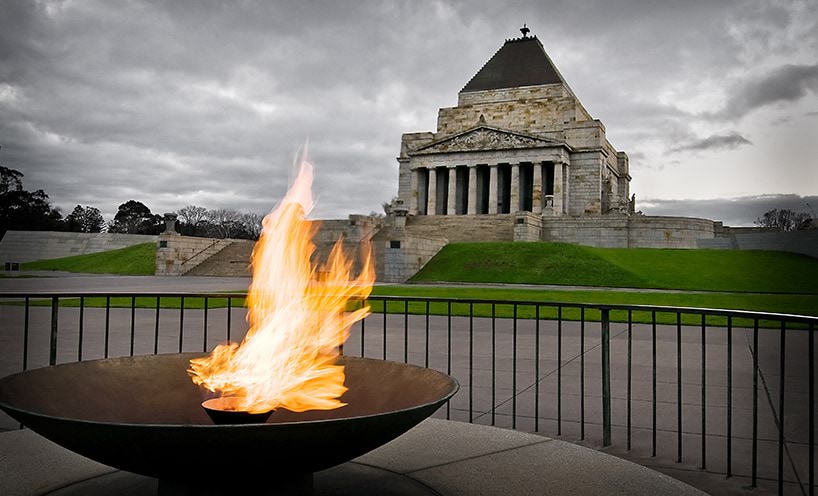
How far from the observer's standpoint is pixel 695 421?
21.9ft

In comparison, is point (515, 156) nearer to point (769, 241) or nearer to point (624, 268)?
point (769, 241)

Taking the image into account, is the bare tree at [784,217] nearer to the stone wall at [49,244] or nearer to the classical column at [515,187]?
the classical column at [515,187]

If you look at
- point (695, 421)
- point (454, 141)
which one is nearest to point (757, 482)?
point (695, 421)

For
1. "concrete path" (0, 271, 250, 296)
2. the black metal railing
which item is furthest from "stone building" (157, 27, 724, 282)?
the black metal railing

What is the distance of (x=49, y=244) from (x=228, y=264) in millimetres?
27498

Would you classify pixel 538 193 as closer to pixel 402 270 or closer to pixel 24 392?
pixel 402 270

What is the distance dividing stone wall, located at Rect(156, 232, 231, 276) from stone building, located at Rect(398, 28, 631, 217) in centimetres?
2556

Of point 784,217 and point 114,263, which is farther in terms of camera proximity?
point 784,217

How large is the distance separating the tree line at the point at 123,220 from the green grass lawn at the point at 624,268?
5556 cm

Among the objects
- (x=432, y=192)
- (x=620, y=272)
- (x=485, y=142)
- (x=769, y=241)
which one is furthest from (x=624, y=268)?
(x=432, y=192)

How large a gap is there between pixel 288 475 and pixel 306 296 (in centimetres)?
150

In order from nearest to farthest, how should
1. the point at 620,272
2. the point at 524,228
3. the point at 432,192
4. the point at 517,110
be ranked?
the point at 620,272 → the point at 524,228 → the point at 432,192 → the point at 517,110

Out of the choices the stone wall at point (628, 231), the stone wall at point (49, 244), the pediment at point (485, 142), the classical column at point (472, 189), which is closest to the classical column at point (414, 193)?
the pediment at point (485, 142)

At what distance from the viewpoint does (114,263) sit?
46.2 metres
